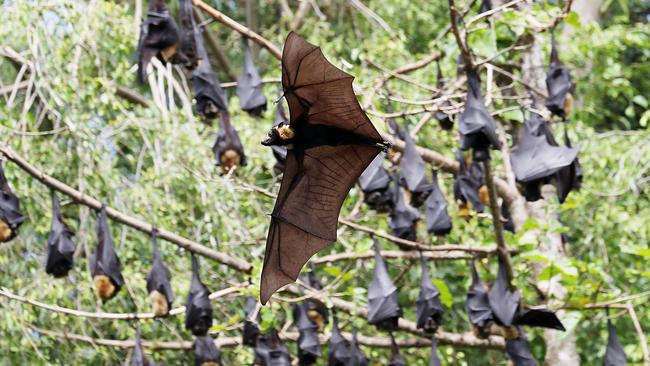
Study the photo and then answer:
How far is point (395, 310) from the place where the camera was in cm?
532

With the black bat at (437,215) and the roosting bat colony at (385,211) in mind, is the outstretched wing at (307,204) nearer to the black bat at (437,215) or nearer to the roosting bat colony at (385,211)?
the roosting bat colony at (385,211)

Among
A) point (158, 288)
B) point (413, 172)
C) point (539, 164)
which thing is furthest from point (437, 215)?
point (158, 288)

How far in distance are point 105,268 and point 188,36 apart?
1.40 meters

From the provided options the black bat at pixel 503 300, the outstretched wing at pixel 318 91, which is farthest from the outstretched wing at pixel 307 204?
the black bat at pixel 503 300

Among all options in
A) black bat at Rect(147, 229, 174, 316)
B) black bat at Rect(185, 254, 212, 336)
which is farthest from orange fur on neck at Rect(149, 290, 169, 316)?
black bat at Rect(185, 254, 212, 336)

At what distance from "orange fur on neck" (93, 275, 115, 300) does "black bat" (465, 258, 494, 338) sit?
6.37 feet

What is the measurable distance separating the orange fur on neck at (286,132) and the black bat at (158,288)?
2.07m

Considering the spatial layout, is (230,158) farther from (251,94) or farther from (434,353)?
(434,353)

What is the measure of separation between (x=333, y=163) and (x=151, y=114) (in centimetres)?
346

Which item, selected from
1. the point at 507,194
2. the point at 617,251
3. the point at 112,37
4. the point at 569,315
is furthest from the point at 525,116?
the point at 112,37

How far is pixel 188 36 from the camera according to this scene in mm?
5688

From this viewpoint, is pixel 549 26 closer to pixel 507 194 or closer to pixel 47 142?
pixel 507 194

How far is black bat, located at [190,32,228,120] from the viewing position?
228 inches

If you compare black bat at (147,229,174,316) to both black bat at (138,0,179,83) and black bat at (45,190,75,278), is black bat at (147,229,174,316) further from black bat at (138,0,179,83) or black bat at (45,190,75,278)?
black bat at (138,0,179,83)
